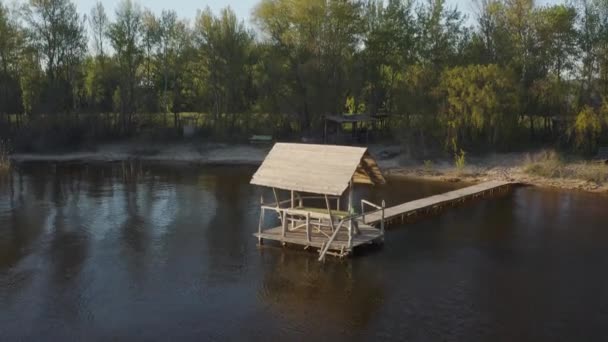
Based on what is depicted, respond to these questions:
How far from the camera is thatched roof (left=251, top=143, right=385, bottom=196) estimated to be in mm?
20594

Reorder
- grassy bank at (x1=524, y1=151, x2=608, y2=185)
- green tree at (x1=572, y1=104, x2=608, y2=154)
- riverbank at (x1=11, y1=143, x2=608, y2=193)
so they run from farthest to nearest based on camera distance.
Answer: green tree at (x1=572, y1=104, x2=608, y2=154), riverbank at (x1=11, y1=143, x2=608, y2=193), grassy bank at (x1=524, y1=151, x2=608, y2=185)

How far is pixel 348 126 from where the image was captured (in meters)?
59.9

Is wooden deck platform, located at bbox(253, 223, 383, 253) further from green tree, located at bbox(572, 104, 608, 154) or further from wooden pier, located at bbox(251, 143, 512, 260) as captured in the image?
green tree, located at bbox(572, 104, 608, 154)

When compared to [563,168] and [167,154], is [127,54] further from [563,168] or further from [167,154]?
[563,168]

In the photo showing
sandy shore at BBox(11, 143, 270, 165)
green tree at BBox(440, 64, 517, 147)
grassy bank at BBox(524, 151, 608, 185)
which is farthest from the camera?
sandy shore at BBox(11, 143, 270, 165)

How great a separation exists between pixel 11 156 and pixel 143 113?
1240 cm

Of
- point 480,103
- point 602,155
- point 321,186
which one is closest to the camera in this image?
point 321,186

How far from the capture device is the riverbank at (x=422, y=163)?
125 feet

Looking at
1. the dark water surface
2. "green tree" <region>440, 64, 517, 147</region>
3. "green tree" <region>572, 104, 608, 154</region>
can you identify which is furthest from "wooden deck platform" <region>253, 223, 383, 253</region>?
"green tree" <region>572, 104, 608, 154</region>

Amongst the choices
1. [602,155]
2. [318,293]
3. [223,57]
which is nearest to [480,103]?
[602,155]

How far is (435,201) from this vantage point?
97.7 feet

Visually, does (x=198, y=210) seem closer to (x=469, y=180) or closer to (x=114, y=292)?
(x=114, y=292)

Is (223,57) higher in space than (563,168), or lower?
higher

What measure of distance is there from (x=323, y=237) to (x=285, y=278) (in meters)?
3.62
